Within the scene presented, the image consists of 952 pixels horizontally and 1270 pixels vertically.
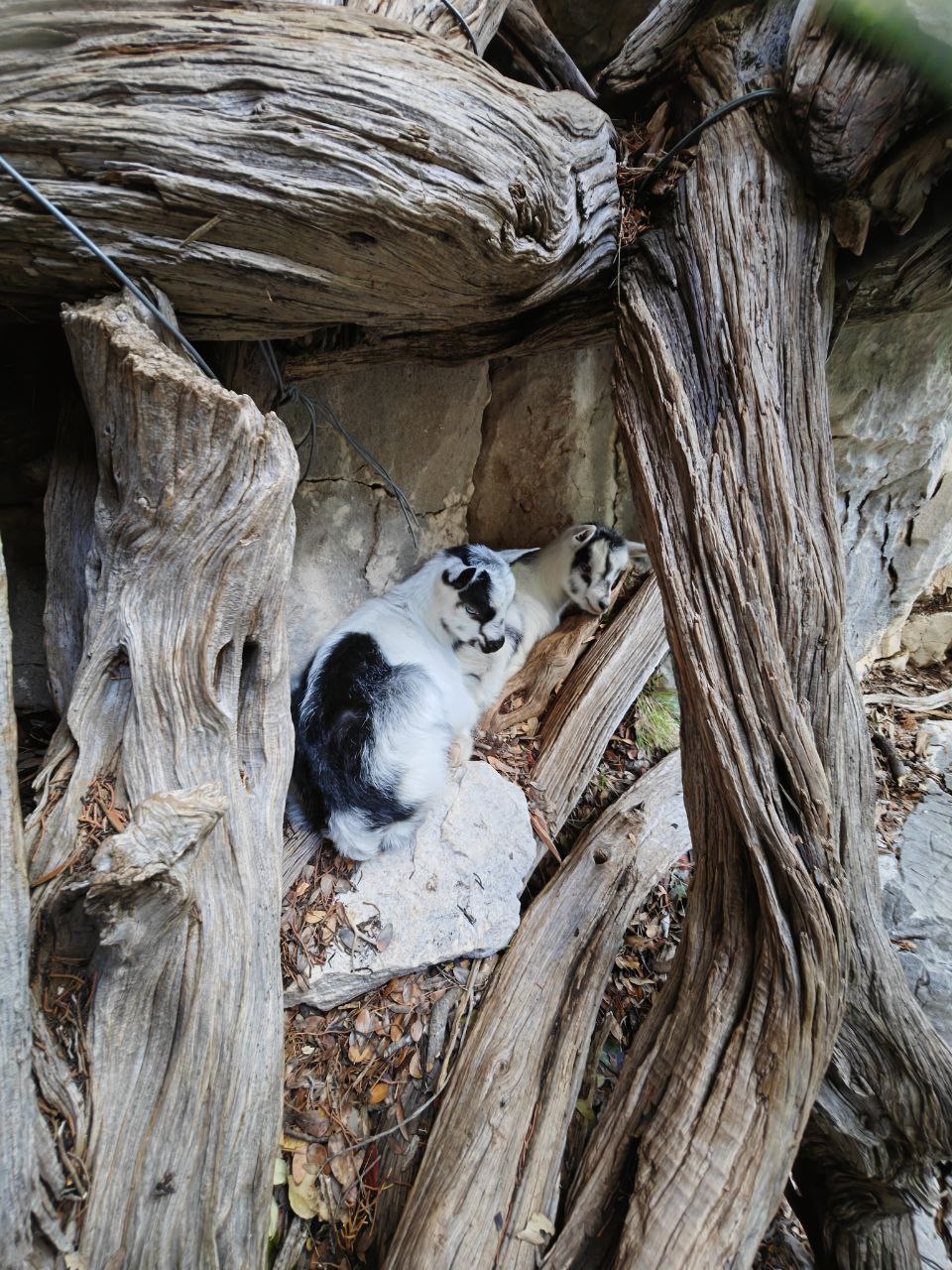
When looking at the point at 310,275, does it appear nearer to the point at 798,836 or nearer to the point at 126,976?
the point at 126,976

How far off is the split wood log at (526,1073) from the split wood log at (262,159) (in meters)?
2.36

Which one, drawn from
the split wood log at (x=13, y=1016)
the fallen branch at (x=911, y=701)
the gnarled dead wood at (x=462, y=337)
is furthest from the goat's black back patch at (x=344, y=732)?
the fallen branch at (x=911, y=701)

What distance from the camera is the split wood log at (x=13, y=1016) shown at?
1402 millimetres

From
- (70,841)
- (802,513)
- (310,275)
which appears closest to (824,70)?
(802,513)

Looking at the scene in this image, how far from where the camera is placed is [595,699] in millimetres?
3631

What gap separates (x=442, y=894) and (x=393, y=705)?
2.52 ft

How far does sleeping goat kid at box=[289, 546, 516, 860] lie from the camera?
9.02 feet

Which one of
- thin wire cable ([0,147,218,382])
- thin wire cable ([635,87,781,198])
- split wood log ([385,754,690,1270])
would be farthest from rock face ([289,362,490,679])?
split wood log ([385,754,690,1270])

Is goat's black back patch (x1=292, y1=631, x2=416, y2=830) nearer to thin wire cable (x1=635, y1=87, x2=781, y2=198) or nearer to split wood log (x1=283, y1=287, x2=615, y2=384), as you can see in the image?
split wood log (x1=283, y1=287, x2=615, y2=384)

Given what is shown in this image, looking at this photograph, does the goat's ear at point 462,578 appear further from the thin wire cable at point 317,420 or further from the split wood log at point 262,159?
the split wood log at point 262,159

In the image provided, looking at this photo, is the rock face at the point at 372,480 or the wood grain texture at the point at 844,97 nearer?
the wood grain texture at the point at 844,97

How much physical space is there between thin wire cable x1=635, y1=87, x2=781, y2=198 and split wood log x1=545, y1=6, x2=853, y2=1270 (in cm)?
5

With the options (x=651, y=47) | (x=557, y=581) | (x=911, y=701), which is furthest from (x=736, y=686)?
(x=911, y=701)

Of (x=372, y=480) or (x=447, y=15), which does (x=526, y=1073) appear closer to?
(x=372, y=480)
